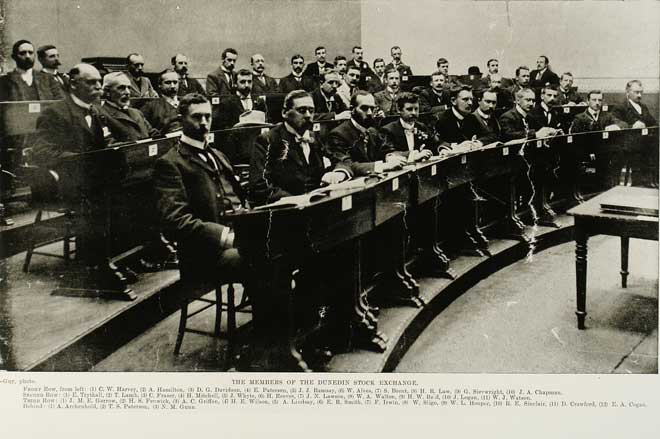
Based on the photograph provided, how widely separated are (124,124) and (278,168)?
4.15ft

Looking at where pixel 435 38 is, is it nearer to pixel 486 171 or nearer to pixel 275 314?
pixel 486 171

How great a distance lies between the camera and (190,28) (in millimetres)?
6801

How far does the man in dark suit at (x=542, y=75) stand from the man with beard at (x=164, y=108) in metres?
4.79

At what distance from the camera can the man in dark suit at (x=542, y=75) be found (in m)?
7.51

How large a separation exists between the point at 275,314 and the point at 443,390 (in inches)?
31.2

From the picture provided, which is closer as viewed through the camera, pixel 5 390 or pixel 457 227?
pixel 5 390

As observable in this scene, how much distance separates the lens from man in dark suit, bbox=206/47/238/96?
593 centimetres

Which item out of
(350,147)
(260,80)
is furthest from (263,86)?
(350,147)

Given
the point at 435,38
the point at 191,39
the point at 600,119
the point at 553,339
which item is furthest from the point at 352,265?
the point at 435,38

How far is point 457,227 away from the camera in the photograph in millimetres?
4137

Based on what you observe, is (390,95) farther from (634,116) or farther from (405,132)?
(405,132)

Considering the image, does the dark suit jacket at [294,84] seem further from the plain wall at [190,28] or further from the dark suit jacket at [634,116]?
the dark suit jacket at [634,116]

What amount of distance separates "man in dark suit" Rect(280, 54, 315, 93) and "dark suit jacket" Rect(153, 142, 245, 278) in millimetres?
4346

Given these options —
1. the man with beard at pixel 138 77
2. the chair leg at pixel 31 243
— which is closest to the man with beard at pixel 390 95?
the man with beard at pixel 138 77
